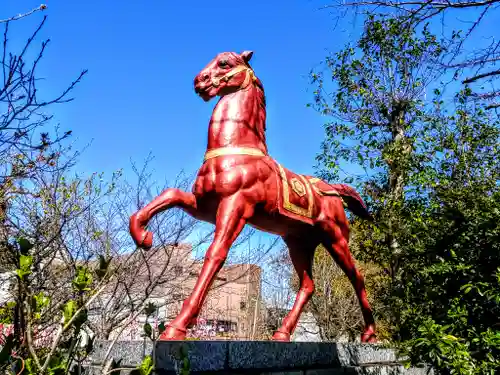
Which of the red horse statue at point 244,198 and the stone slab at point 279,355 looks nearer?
the stone slab at point 279,355

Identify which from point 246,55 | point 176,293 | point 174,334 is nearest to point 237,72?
point 246,55

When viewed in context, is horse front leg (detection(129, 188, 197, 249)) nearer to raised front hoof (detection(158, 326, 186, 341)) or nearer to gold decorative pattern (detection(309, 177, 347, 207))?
raised front hoof (detection(158, 326, 186, 341))

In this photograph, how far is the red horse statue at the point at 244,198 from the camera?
3762 millimetres

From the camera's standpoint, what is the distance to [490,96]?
4219 millimetres

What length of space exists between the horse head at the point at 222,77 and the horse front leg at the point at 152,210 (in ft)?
3.44

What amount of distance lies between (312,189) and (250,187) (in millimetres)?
1063

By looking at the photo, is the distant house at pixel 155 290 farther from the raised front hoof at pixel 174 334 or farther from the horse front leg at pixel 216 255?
the raised front hoof at pixel 174 334

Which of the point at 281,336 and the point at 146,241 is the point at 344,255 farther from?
the point at 146,241

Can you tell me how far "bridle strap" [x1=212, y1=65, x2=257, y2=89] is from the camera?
4.47 m

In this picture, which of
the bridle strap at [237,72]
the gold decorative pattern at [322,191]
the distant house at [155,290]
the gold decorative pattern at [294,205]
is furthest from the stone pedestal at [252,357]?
the bridle strap at [237,72]

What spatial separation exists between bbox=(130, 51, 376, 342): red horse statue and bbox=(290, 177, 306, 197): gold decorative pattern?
0.01m

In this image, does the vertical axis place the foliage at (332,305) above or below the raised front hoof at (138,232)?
above

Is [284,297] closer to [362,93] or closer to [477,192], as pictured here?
[362,93]

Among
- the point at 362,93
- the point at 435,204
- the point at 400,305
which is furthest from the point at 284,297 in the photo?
the point at 400,305
